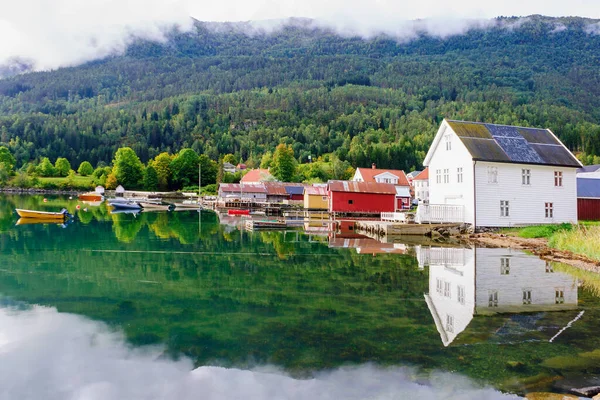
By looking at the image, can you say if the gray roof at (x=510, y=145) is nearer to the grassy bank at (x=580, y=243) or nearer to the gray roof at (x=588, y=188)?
the gray roof at (x=588, y=188)

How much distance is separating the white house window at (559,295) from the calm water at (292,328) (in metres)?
0.04

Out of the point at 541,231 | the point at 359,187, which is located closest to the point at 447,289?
the point at 541,231

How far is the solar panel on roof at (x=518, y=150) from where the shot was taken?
1407 inches

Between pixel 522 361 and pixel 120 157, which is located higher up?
pixel 120 157

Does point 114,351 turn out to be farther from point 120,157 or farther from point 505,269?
point 120,157

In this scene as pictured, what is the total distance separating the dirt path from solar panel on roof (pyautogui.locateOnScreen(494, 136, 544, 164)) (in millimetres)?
6576

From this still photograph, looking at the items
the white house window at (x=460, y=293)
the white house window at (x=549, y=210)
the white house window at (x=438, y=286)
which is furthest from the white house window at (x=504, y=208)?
the white house window at (x=460, y=293)

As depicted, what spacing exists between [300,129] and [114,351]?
179 m

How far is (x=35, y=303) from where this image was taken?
44.1ft

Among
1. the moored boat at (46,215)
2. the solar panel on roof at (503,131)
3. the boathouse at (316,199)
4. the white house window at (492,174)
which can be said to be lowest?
the moored boat at (46,215)

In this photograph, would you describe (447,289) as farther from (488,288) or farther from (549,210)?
(549,210)

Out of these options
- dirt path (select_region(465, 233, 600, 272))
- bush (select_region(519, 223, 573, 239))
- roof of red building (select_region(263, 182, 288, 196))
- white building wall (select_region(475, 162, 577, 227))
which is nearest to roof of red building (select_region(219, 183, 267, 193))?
roof of red building (select_region(263, 182, 288, 196))

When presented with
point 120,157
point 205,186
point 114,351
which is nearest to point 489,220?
point 114,351

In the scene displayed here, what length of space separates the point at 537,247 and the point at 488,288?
12.7 metres
